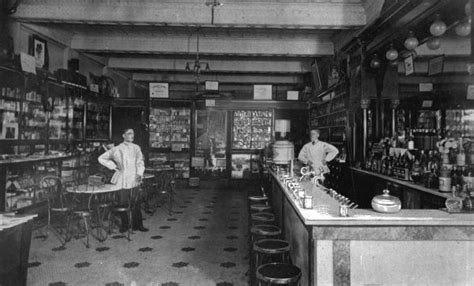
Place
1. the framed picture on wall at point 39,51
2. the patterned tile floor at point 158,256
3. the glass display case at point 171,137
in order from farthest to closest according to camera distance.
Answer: the glass display case at point 171,137, the framed picture on wall at point 39,51, the patterned tile floor at point 158,256

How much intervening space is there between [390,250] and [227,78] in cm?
1101

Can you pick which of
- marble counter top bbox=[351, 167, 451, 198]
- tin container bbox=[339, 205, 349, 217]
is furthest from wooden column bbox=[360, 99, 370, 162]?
tin container bbox=[339, 205, 349, 217]

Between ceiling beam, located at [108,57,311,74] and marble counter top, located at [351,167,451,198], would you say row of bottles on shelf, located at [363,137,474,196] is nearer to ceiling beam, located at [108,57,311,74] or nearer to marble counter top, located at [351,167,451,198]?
marble counter top, located at [351,167,451,198]

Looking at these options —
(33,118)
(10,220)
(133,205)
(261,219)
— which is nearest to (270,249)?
(261,219)

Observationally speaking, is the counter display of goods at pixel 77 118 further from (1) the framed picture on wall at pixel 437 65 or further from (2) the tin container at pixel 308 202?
(1) the framed picture on wall at pixel 437 65

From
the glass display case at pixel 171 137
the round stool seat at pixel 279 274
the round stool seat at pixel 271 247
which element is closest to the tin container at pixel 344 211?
the round stool seat at pixel 279 274

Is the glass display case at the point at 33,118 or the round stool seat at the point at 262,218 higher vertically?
the glass display case at the point at 33,118

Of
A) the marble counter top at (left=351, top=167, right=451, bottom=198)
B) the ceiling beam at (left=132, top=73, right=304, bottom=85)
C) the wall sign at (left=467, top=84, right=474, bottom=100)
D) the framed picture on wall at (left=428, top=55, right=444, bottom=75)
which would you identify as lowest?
the marble counter top at (left=351, top=167, right=451, bottom=198)

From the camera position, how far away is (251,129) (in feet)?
39.3

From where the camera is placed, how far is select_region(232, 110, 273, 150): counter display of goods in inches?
469

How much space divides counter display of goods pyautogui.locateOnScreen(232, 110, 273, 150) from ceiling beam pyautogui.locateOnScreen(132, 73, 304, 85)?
1687 mm

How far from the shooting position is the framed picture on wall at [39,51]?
7.51 meters

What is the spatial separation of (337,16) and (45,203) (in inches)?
245

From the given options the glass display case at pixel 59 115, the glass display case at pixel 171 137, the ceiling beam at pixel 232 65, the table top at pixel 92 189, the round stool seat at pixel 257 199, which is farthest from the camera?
the glass display case at pixel 171 137
